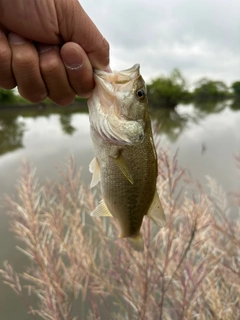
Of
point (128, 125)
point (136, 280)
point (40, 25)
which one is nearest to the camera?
point (40, 25)

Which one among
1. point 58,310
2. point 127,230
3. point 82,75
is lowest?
point 58,310

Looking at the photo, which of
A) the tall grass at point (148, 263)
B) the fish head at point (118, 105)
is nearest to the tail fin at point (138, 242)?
the tall grass at point (148, 263)

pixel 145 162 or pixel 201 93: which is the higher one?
pixel 201 93

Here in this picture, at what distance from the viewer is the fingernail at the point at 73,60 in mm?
1302

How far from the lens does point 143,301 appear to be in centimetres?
212

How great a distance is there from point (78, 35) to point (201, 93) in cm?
8498

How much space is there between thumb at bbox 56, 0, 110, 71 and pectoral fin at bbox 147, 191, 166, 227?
2.83 ft

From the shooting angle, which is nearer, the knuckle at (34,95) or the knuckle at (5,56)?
the knuckle at (5,56)

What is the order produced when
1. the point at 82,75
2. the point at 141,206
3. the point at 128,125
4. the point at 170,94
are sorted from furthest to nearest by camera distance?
1. the point at 170,94
2. the point at 141,206
3. the point at 128,125
4. the point at 82,75

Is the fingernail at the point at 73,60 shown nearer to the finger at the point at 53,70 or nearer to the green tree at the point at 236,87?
the finger at the point at 53,70

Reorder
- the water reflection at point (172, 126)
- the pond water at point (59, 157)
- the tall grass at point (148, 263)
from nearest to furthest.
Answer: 1. the tall grass at point (148, 263)
2. the pond water at point (59, 157)
3. the water reflection at point (172, 126)

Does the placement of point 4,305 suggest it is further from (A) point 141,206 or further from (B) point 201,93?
(B) point 201,93

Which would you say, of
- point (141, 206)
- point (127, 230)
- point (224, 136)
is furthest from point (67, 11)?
point (224, 136)

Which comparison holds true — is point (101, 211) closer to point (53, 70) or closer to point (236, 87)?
point (53, 70)
